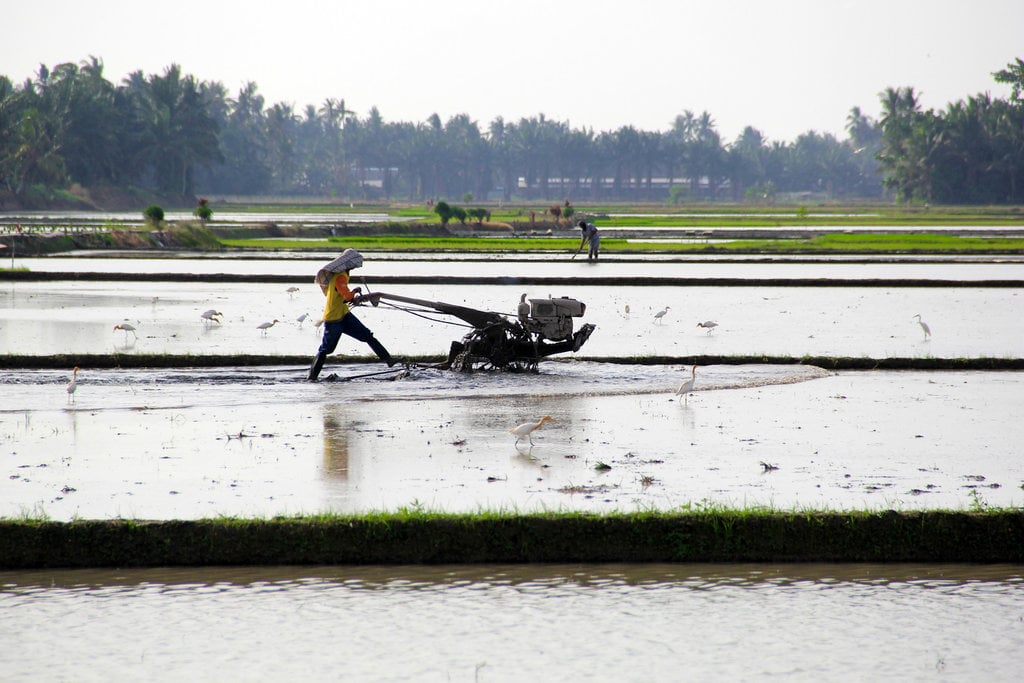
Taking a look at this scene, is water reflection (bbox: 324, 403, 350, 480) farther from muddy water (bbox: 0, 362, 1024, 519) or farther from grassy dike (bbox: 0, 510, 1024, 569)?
grassy dike (bbox: 0, 510, 1024, 569)

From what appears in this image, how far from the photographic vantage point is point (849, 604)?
6059 mm

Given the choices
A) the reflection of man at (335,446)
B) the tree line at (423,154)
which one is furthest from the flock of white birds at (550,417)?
the tree line at (423,154)

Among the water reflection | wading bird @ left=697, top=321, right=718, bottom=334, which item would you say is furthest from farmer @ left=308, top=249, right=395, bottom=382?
wading bird @ left=697, top=321, right=718, bottom=334

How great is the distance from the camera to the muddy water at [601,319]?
15773 mm

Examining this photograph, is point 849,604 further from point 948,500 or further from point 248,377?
point 248,377

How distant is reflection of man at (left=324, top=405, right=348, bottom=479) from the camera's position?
8414 mm

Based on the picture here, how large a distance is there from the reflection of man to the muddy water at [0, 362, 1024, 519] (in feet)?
0.10

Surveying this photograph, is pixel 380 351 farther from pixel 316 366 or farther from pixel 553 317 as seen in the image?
pixel 553 317

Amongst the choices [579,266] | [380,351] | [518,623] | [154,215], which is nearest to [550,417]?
[380,351]

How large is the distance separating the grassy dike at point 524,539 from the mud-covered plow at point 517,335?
6.56 metres

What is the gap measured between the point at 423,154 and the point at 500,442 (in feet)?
517

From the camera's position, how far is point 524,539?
6.66m

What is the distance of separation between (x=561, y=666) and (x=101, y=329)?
1388 centimetres

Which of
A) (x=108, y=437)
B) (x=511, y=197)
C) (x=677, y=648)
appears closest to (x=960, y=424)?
(x=677, y=648)
